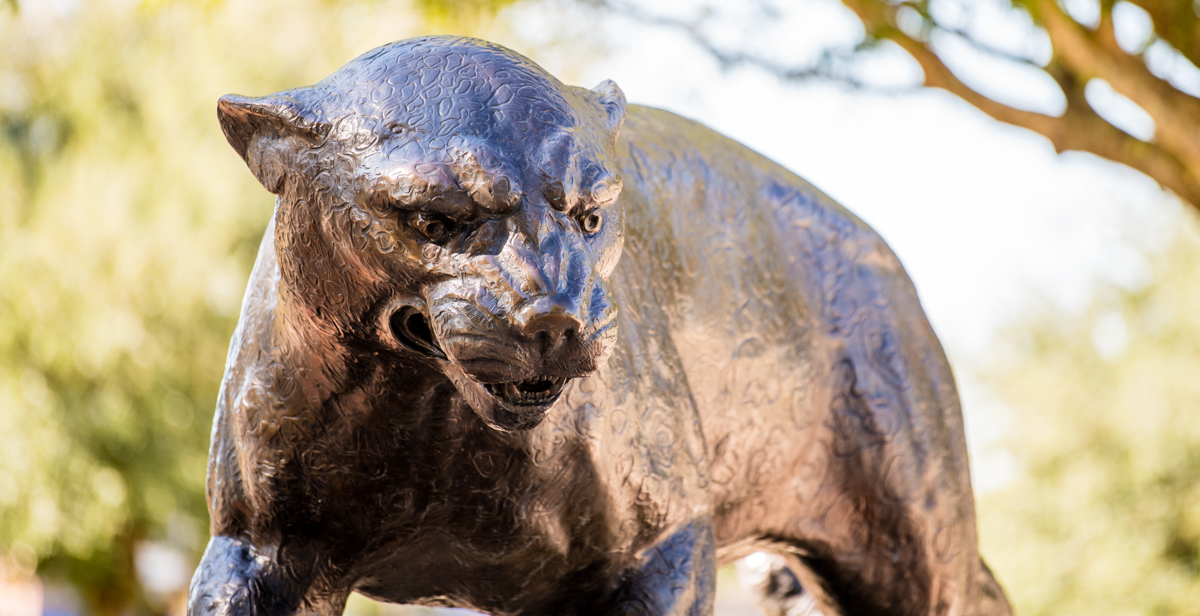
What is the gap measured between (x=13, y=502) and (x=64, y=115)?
11.6 feet

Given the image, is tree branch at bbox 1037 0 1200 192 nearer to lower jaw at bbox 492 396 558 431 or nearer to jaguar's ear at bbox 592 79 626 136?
jaguar's ear at bbox 592 79 626 136

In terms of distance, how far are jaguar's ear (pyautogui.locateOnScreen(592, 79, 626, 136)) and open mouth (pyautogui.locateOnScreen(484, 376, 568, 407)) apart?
1.41ft

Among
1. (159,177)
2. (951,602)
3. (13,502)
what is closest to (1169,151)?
(951,602)

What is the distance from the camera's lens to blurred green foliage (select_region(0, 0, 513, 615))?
10508 millimetres

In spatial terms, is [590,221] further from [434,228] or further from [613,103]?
[613,103]

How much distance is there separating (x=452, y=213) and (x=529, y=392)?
0.80 ft

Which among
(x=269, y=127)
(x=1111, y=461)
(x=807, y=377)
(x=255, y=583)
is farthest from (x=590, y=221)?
(x=1111, y=461)

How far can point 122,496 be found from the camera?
10867mm

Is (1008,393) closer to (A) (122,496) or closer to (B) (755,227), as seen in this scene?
(A) (122,496)

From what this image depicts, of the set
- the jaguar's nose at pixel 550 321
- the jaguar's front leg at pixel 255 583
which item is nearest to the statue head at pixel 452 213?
the jaguar's nose at pixel 550 321

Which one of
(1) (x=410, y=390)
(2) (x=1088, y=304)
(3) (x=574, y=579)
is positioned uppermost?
(1) (x=410, y=390)

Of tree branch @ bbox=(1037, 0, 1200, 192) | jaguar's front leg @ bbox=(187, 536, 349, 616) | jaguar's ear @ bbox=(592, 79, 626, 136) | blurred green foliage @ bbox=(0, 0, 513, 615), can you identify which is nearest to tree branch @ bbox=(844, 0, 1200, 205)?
tree branch @ bbox=(1037, 0, 1200, 192)

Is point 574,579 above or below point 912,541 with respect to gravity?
above

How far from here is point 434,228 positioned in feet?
5.04
